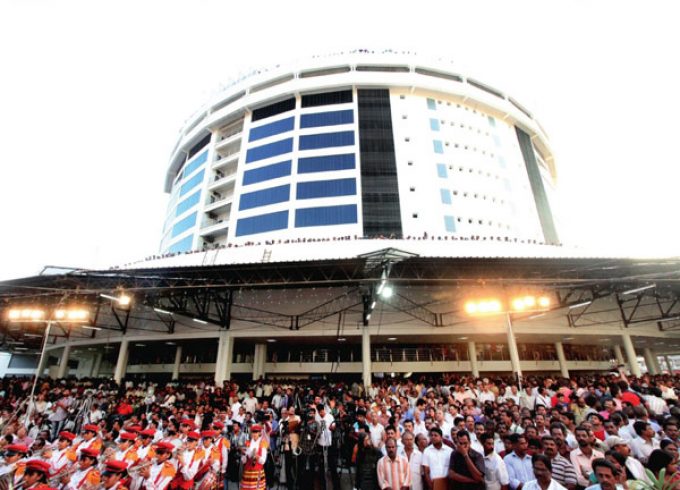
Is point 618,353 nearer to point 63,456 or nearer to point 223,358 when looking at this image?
point 223,358

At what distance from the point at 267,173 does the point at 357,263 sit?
2393 centimetres

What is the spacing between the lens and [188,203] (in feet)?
136

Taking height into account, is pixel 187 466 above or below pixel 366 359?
below

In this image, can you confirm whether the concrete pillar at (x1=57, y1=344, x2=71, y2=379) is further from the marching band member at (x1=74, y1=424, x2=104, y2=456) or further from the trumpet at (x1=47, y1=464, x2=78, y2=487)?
the trumpet at (x1=47, y1=464, x2=78, y2=487)

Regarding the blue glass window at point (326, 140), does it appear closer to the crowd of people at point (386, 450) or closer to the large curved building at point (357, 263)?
the large curved building at point (357, 263)

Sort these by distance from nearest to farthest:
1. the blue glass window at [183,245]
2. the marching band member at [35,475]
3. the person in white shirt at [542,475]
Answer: the person in white shirt at [542,475] → the marching band member at [35,475] → the blue glass window at [183,245]

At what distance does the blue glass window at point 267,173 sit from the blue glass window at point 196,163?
10.6 m

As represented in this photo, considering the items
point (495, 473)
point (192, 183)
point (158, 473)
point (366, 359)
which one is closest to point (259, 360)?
point (366, 359)

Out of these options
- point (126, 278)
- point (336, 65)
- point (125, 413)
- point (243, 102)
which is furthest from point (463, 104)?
point (125, 413)

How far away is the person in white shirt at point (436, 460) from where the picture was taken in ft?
17.3

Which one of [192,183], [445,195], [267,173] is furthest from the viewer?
[192,183]

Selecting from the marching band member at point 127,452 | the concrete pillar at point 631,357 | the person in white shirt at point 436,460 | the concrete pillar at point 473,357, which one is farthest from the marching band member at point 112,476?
the concrete pillar at point 631,357

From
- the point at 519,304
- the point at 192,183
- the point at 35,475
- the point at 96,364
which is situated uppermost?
the point at 192,183

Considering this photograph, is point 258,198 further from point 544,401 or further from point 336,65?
point 544,401
